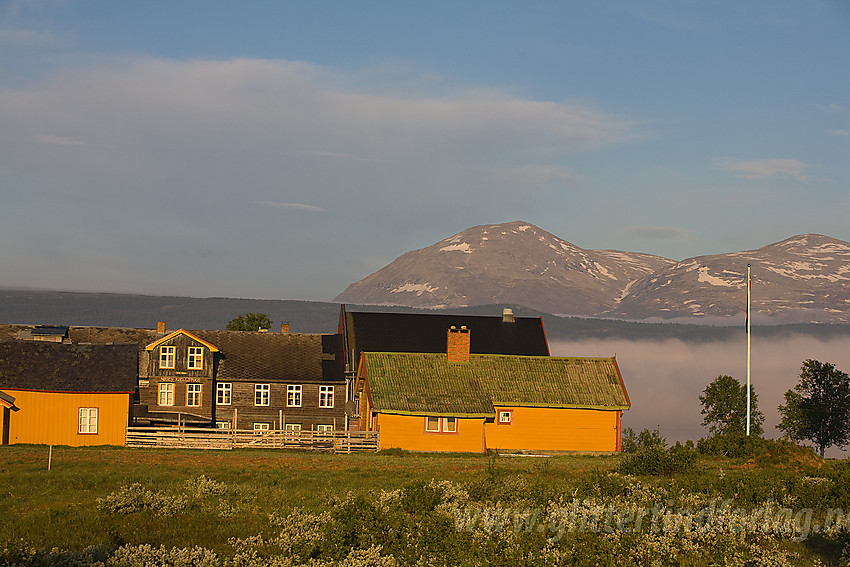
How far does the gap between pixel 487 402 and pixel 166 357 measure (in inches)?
827

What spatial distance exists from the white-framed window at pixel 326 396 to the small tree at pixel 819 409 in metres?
33.4

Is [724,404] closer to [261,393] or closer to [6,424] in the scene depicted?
[261,393]

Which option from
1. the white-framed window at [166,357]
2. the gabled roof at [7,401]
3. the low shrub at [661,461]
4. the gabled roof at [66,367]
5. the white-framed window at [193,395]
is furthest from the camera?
the white-framed window at [193,395]

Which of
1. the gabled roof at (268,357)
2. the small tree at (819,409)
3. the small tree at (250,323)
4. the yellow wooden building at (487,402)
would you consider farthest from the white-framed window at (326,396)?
the small tree at (819,409)

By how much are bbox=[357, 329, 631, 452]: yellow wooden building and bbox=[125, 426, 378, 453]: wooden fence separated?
4.69ft

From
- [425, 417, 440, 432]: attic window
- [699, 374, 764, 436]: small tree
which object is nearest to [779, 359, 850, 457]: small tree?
[699, 374, 764, 436]: small tree

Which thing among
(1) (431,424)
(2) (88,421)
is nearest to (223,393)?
(2) (88,421)

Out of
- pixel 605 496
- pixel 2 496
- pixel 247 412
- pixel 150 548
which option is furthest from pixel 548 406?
pixel 150 548

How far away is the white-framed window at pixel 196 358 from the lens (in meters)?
57.4

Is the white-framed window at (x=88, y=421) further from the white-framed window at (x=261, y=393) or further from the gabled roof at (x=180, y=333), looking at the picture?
the white-framed window at (x=261, y=393)

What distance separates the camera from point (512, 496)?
24.8 metres

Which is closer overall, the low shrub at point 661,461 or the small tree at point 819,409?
the low shrub at point 661,461

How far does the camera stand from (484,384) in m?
51.7

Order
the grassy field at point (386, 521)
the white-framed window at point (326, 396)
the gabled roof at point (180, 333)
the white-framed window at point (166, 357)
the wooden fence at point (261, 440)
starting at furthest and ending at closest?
the white-framed window at point (326, 396) < the white-framed window at point (166, 357) < the gabled roof at point (180, 333) < the wooden fence at point (261, 440) < the grassy field at point (386, 521)
